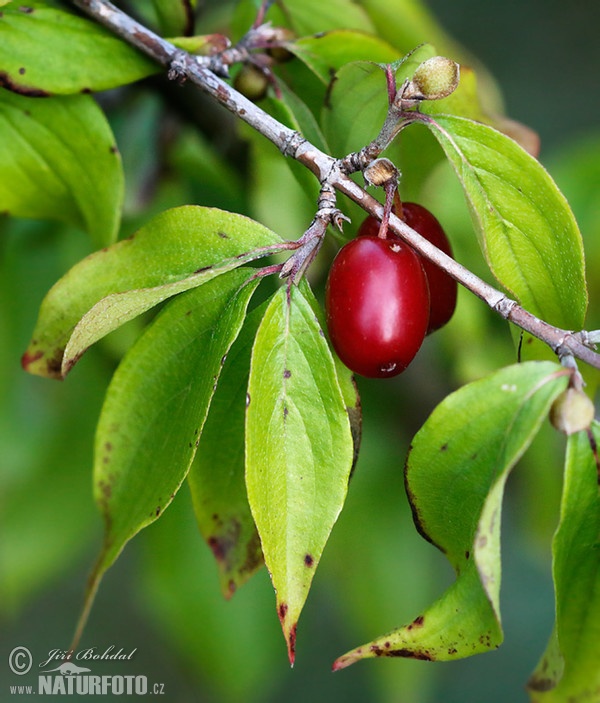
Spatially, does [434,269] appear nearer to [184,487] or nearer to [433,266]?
[433,266]

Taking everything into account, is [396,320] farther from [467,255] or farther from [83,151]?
[467,255]

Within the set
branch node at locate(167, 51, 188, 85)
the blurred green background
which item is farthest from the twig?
the blurred green background

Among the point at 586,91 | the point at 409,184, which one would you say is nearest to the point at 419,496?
the point at 409,184

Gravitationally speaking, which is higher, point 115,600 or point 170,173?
point 170,173

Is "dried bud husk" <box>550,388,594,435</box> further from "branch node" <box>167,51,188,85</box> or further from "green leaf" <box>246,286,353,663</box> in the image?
"branch node" <box>167,51,188,85</box>

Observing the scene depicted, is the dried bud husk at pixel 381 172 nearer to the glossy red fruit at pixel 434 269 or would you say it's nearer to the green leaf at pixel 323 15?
the glossy red fruit at pixel 434 269
